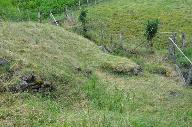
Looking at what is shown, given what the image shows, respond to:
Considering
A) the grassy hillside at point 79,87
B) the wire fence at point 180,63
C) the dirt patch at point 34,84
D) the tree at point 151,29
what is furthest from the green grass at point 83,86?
the tree at point 151,29

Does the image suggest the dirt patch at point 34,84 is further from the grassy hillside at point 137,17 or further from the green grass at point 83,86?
the grassy hillside at point 137,17

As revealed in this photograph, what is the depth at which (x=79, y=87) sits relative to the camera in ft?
77.9

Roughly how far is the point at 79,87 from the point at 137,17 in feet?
80.8

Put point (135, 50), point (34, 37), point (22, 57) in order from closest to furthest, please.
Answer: point (22, 57) → point (34, 37) → point (135, 50)

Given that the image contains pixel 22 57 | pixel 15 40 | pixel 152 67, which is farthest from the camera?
pixel 152 67

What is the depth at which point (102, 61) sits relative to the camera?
29438 millimetres

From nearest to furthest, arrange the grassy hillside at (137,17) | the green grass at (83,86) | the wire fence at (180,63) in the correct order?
the green grass at (83,86) → the wire fence at (180,63) → the grassy hillside at (137,17)

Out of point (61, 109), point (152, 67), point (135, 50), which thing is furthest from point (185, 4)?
point (61, 109)

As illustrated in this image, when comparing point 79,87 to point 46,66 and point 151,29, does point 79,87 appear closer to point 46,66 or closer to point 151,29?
point 46,66

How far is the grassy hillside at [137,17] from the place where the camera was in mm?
41378

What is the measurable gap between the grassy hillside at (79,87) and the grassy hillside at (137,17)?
26.2 feet

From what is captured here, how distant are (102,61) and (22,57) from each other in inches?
269

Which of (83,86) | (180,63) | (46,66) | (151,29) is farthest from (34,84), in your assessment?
(151,29)

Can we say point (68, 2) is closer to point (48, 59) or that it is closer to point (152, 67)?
point (152, 67)
